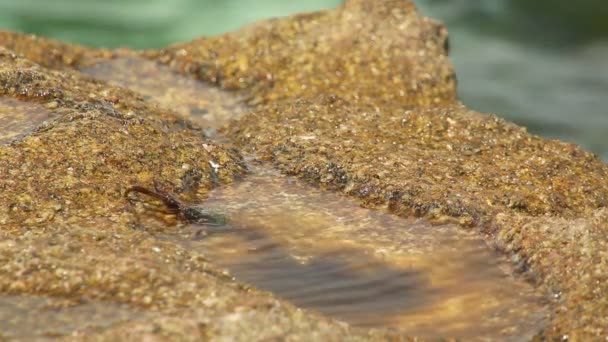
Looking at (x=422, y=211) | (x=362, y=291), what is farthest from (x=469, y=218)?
(x=362, y=291)

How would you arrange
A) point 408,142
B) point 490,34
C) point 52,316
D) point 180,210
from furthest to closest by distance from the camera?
point 490,34 → point 408,142 → point 180,210 → point 52,316

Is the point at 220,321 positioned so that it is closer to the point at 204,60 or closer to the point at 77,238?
the point at 77,238

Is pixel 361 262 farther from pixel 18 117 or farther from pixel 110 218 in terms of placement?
pixel 18 117

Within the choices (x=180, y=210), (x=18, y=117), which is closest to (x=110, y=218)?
(x=180, y=210)

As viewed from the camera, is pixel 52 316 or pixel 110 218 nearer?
pixel 52 316

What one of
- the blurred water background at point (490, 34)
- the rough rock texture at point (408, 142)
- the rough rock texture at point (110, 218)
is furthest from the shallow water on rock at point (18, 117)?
the blurred water background at point (490, 34)

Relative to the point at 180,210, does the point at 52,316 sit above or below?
below

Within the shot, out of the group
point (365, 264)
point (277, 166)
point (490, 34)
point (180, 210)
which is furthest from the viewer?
point (490, 34)

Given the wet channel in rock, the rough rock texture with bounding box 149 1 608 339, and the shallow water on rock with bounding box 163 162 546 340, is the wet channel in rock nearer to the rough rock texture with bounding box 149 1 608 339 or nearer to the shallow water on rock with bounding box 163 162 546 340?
the shallow water on rock with bounding box 163 162 546 340
